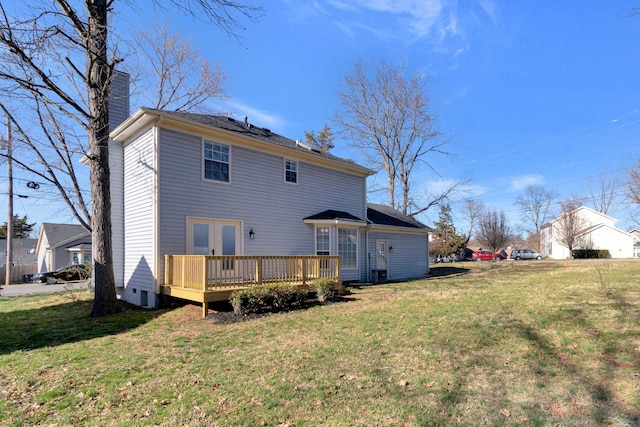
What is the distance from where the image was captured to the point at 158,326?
7496mm

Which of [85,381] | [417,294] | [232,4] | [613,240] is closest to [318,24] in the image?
[232,4]

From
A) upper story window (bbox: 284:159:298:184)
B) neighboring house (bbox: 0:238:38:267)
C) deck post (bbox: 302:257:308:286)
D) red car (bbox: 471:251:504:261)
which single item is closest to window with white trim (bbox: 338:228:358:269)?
upper story window (bbox: 284:159:298:184)

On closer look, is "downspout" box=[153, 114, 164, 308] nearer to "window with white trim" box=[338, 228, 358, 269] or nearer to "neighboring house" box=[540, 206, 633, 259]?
"window with white trim" box=[338, 228, 358, 269]

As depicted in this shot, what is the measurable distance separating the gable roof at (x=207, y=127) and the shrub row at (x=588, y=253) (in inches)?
1369

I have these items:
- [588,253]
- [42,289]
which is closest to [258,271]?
[42,289]

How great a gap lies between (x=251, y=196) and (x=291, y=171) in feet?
7.03

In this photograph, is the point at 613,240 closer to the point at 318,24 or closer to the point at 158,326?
the point at 318,24

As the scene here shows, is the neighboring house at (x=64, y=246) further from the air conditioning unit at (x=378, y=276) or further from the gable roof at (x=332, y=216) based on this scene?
the air conditioning unit at (x=378, y=276)

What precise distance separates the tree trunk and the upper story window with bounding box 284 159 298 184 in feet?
19.1

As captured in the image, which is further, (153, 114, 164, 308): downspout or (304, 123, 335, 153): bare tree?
(304, 123, 335, 153): bare tree

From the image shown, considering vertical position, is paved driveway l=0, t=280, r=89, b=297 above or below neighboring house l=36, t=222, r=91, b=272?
below

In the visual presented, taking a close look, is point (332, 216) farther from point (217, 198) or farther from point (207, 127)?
point (207, 127)

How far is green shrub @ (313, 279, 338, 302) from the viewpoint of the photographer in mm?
9711

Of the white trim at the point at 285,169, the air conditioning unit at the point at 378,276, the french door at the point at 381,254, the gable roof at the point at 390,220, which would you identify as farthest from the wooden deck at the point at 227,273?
the gable roof at the point at 390,220
